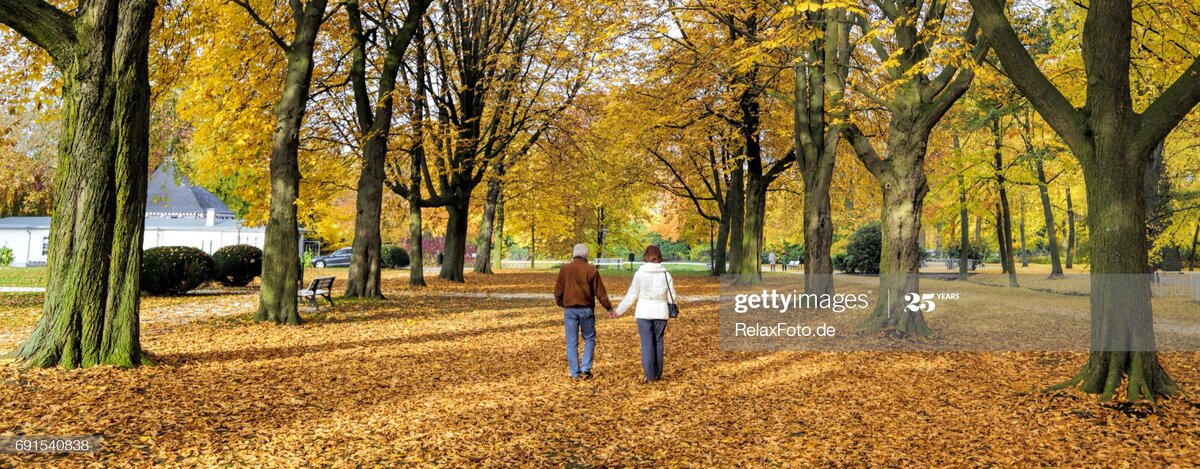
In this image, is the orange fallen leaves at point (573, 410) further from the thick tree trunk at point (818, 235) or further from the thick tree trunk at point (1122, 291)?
the thick tree trunk at point (818, 235)

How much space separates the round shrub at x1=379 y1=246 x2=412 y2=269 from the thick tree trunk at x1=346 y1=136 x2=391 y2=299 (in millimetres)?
28797

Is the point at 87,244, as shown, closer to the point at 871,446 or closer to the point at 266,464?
the point at 266,464

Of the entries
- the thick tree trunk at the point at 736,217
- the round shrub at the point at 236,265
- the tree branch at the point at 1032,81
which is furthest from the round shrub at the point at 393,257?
the tree branch at the point at 1032,81

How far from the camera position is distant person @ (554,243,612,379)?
7.80 metres

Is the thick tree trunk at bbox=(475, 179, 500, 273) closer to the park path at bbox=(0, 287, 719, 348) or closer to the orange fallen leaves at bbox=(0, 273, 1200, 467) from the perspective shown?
the park path at bbox=(0, 287, 719, 348)

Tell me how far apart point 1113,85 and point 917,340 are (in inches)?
205

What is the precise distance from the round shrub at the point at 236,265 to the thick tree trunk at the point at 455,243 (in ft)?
22.3

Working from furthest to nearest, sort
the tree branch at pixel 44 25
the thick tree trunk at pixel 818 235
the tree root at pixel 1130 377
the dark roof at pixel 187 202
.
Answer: the dark roof at pixel 187 202, the thick tree trunk at pixel 818 235, the tree branch at pixel 44 25, the tree root at pixel 1130 377

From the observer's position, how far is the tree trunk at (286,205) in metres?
12.2

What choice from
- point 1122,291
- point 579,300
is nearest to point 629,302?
point 579,300

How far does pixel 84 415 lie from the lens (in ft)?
18.4

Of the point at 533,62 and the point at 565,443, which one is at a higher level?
the point at 533,62

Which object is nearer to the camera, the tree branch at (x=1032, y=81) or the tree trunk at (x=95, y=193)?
the tree branch at (x=1032, y=81)

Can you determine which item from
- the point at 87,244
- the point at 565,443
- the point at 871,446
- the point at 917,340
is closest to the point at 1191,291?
the point at 917,340
